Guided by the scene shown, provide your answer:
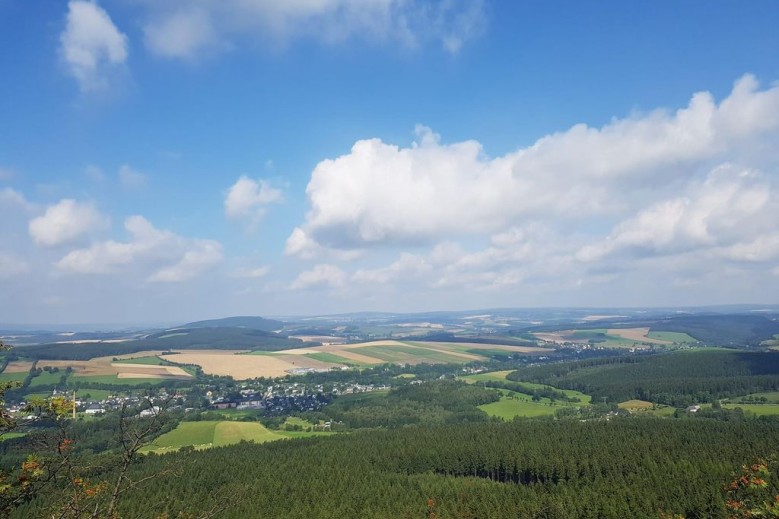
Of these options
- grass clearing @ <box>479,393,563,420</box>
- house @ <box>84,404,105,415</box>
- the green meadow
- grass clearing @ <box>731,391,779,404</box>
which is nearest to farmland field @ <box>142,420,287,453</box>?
the green meadow

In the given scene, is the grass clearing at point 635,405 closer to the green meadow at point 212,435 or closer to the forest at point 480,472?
the forest at point 480,472

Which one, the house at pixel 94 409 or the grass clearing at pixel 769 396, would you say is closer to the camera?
the house at pixel 94 409

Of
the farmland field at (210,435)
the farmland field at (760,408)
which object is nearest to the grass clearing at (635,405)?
the farmland field at (760,408)

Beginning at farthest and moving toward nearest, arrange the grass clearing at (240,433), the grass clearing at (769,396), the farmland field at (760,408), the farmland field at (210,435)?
the grass clearing at (769,396) → the farmland field at (760,408) → the grass clearing at (240,433) → the farmland field at (210,435)

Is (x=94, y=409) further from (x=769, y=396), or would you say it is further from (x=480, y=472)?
(x=769, y=396)

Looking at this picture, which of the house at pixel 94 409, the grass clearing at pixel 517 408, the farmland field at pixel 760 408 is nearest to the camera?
the farmland field at pixel 760 408

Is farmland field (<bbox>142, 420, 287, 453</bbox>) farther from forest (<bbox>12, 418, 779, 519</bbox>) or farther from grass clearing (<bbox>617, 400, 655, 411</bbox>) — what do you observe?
grass clearing (<bbox>617, 400, 655, 411</bbox>)

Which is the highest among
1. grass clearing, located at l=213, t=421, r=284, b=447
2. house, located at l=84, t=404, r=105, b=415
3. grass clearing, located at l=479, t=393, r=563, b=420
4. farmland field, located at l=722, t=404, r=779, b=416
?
house, located at l=84, t=404, r=105, b=415

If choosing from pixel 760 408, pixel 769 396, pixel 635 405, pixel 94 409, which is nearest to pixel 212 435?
pixel 94 409

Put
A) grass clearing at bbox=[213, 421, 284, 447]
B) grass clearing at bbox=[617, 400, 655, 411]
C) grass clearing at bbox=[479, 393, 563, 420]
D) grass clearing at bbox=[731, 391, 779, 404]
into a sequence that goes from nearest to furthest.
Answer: grass clearing at bbox=[213, 421, 284, 447] → grass clearing at bbox=[479, 393, 563, 420] → grass clearing at bbox=[731, 391, 779, 404] → grass clearing at bbox=[617, 400, 655, 411]

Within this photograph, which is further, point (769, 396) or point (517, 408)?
point (769, 396)

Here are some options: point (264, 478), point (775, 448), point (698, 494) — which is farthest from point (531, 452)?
point (264, 478)
